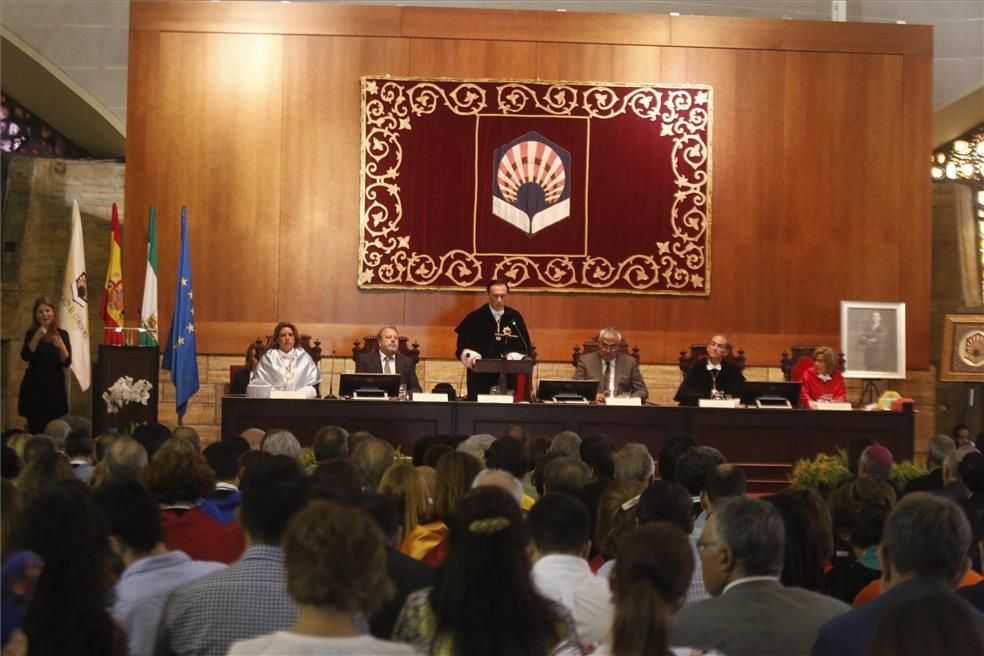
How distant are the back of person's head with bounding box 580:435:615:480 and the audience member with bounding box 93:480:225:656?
7.32ft

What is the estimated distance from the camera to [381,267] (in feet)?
37.1

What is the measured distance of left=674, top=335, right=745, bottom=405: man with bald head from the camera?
9.54 meters

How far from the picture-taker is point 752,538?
282 centimetres

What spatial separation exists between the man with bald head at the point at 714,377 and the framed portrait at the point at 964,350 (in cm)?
285

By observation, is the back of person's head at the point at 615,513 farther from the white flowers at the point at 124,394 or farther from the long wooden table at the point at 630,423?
the white flowers at the point at 124,394

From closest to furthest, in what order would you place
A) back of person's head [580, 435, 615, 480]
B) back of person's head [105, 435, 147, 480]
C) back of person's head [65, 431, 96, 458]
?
back of person's head [105, 435, 147, 480] → back of person's head [580, 435, 615, 480] → back of person's head [65, 431, 96, 458]

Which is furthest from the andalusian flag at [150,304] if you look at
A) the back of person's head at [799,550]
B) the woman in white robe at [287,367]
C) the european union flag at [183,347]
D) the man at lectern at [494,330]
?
the back of person's head at [799,550]

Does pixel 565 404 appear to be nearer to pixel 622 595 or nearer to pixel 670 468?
pixel 670 468

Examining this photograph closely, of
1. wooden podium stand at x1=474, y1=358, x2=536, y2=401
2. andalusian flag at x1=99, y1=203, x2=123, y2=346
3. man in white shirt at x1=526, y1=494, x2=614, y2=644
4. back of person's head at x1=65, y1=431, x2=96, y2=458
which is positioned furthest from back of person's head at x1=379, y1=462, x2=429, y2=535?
andalusian flag at x1=99, y1=203, x2=123, y2=346

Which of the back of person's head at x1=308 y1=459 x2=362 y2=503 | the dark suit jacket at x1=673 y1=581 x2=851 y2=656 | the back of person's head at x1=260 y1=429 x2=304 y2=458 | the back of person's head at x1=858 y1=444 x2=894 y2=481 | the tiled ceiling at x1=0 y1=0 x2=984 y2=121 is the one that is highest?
the tiled ceiling at x1=0 y1=0 x2=984 y2=121

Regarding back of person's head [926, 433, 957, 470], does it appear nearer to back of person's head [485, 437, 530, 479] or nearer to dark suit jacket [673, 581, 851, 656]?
back of person's head [485, 437, 530, 479]

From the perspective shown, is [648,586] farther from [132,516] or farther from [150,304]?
[150,304]

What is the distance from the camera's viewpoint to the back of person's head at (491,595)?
237 centimetres

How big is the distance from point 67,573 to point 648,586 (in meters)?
0.99
